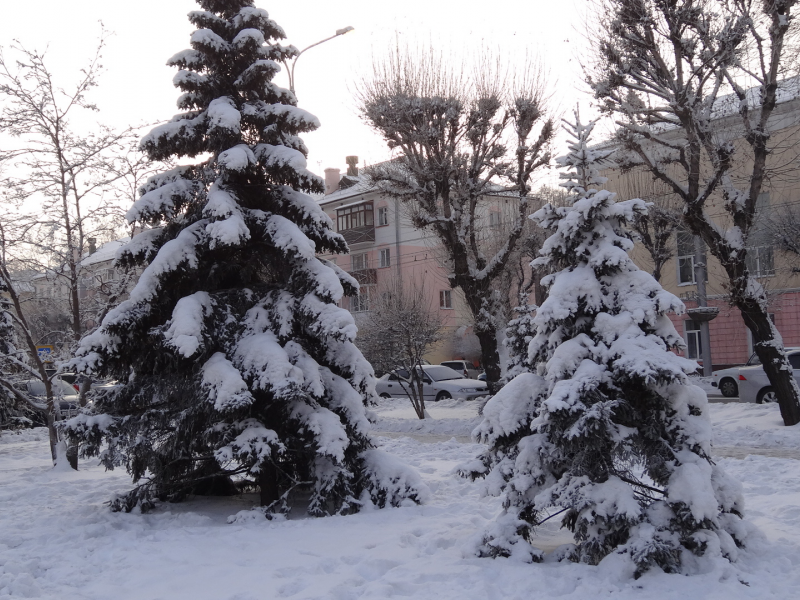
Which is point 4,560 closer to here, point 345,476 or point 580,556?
point 345,476

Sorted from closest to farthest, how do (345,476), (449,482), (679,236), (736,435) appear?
(345,476)
(449,482)
(736,435)
(679,236)

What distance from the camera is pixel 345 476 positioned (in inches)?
303

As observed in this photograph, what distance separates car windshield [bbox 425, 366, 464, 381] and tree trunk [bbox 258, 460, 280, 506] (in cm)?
1823

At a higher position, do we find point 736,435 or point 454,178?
point 454,178

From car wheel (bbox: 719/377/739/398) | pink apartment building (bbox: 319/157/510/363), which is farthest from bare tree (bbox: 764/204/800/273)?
pink apartment building (bbox: 319/157/510/363)

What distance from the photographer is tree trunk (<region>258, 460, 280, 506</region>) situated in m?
7.88

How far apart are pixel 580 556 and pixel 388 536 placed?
1.95 metres

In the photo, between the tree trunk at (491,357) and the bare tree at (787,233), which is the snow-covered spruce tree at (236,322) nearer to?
the tree trunk at (491,357)

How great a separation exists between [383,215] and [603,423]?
37927 millimetres

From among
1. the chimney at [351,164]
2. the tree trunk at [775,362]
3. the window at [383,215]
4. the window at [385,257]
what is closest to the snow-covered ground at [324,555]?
the tree trunk at [775,362]

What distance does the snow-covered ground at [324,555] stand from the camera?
4.95 m

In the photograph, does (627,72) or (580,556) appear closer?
(580,556)

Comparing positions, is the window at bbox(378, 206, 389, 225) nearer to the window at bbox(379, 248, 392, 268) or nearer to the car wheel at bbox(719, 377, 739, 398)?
the window at bbox(379, 248, 392, 268)

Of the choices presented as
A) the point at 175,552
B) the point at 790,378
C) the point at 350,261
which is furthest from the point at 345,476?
the point at 350,261
